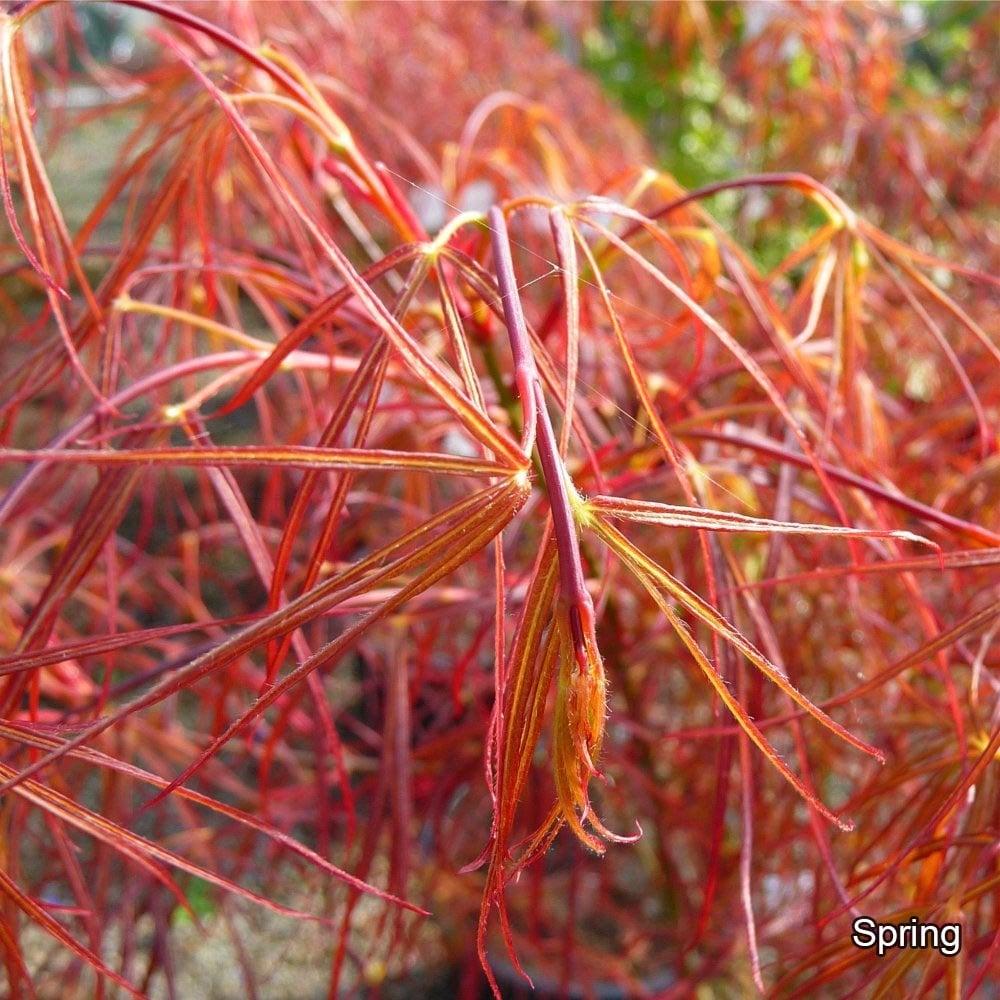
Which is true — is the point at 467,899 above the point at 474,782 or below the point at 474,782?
below

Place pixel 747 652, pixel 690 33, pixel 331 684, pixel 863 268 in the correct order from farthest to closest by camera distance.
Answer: pixel 690 33 → pixel 331 684 → pixel 863 268 → pixel 747 652

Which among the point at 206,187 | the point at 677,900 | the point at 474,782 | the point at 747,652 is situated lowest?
the point at 677,900

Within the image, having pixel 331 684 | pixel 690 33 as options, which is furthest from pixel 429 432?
pixel 690 33

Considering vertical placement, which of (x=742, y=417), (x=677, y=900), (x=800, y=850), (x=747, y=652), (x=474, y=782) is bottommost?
(x=800, y=850)

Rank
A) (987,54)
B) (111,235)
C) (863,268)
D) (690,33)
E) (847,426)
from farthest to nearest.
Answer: (690,33), (111,235), (987,54), (847,426), (863,268)

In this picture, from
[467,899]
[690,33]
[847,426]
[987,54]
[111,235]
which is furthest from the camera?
[690,33]

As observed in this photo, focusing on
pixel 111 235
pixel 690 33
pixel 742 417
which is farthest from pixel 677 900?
pixel 690 33

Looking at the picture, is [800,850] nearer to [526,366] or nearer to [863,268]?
[863,268]

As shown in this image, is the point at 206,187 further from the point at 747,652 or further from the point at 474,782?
the point at 474,782

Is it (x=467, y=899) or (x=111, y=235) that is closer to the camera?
(x=467, y=899)
